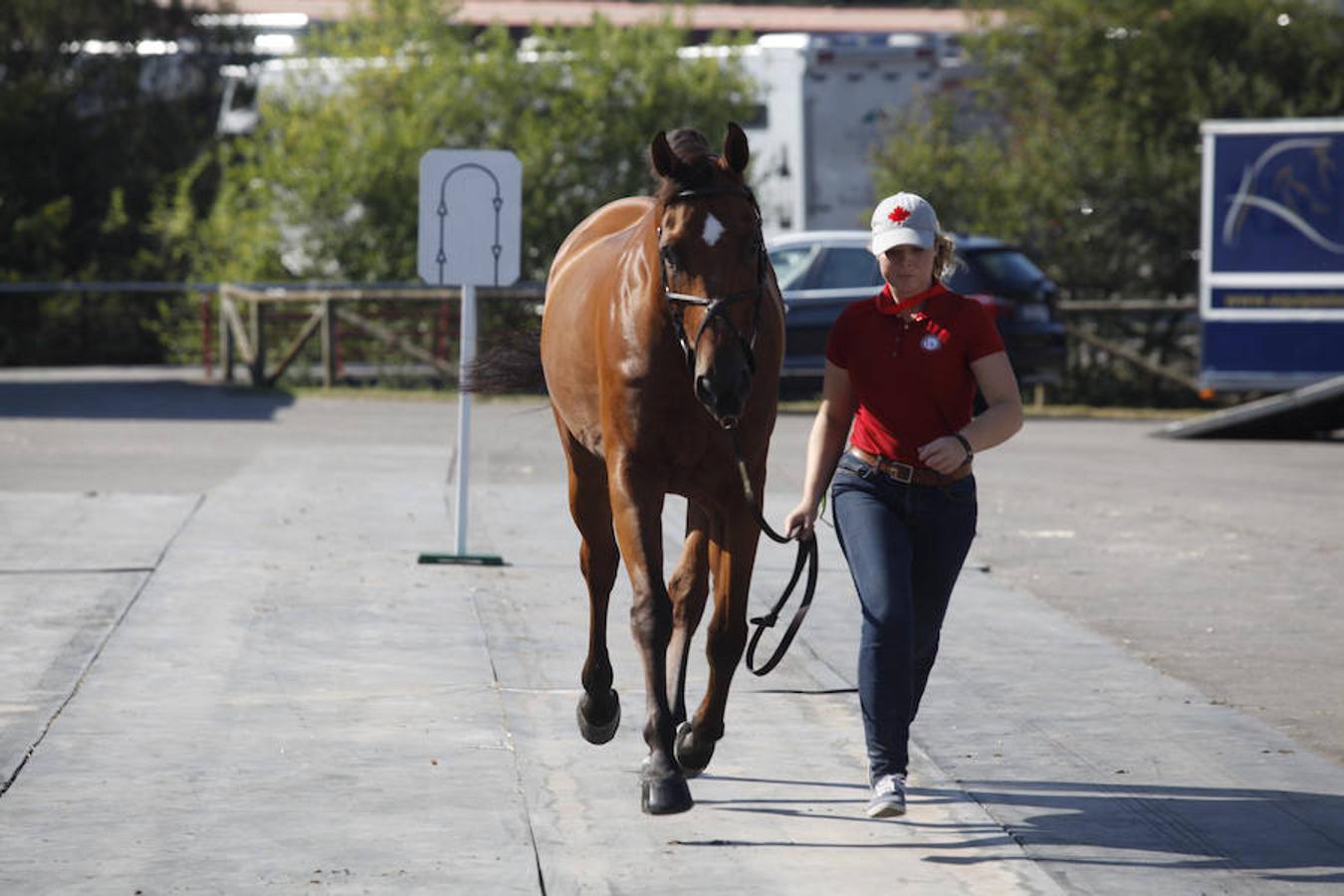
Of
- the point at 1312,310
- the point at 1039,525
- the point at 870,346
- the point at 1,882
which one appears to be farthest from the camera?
the point at 1312,310

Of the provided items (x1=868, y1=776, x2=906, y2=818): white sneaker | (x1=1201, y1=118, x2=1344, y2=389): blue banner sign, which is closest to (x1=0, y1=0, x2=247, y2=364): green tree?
(x1=1201, y1=118, x2=1344, y2=389): blue banner sign

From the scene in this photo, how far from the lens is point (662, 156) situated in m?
6.00

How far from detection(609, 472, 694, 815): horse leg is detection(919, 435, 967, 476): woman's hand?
34.5 inches

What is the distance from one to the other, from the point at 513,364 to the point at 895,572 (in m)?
3.05

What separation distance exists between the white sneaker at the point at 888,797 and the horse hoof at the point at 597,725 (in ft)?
3.85

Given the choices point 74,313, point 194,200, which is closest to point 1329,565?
point 74,313

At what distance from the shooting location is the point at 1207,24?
28.9m

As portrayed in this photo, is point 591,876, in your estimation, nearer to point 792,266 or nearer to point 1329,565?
point 1329,565

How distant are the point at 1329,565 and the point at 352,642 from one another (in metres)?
5.97

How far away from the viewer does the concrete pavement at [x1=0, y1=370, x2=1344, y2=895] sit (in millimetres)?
5465

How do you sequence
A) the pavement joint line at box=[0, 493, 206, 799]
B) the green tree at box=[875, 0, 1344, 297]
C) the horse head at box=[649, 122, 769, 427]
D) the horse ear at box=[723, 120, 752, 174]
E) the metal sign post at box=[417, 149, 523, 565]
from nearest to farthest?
1. the horse head at box=[649, 122, 769, 427]
2. the horse ear at box=[723, 120, 752, 174]
3. the pavement joint line at box=[0, 493, 206, 799]
4. the metal sign post at box=[417, 149, 523, 565]
5. the green tree at box=[875, 0, 1344, 297]

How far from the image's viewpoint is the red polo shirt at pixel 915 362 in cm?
602

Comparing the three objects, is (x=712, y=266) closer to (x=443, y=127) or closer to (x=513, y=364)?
(x=513, y=364)

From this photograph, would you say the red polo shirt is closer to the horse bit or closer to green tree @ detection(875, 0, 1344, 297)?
the horse bit
